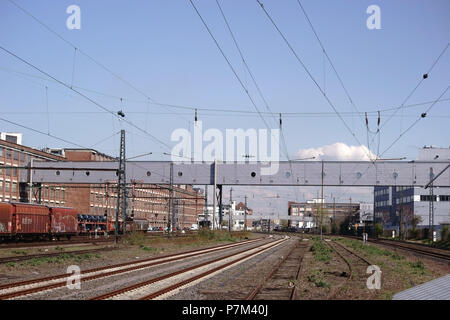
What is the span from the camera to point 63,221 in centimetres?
6016

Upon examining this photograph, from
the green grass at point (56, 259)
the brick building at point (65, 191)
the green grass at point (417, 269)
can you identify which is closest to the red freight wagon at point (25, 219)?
the brick building at point (65, 191)

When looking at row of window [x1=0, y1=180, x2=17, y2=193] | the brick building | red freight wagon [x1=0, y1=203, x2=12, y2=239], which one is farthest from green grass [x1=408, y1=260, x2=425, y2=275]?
row of window [x1=0, y1=180, x2=17, y2=193]

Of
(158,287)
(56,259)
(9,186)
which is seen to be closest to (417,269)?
(158,287)

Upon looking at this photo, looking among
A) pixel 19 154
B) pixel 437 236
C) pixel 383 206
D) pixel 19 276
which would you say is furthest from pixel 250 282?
pixel 383 206

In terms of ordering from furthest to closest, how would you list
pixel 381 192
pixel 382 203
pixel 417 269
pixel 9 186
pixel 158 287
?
1. pixel 381 192
2. pixel 382 203
3. pixel 9 186
4. pixel 417 269
5. pixel 158 287

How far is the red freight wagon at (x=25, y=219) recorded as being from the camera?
4762 centimetres

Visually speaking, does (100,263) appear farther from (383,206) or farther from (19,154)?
(383,206)

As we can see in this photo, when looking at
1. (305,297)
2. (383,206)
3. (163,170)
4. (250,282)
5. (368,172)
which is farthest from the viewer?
(383,206)

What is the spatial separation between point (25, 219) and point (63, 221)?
9618 mm

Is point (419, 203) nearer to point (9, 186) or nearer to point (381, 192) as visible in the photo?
point (381, 192)
